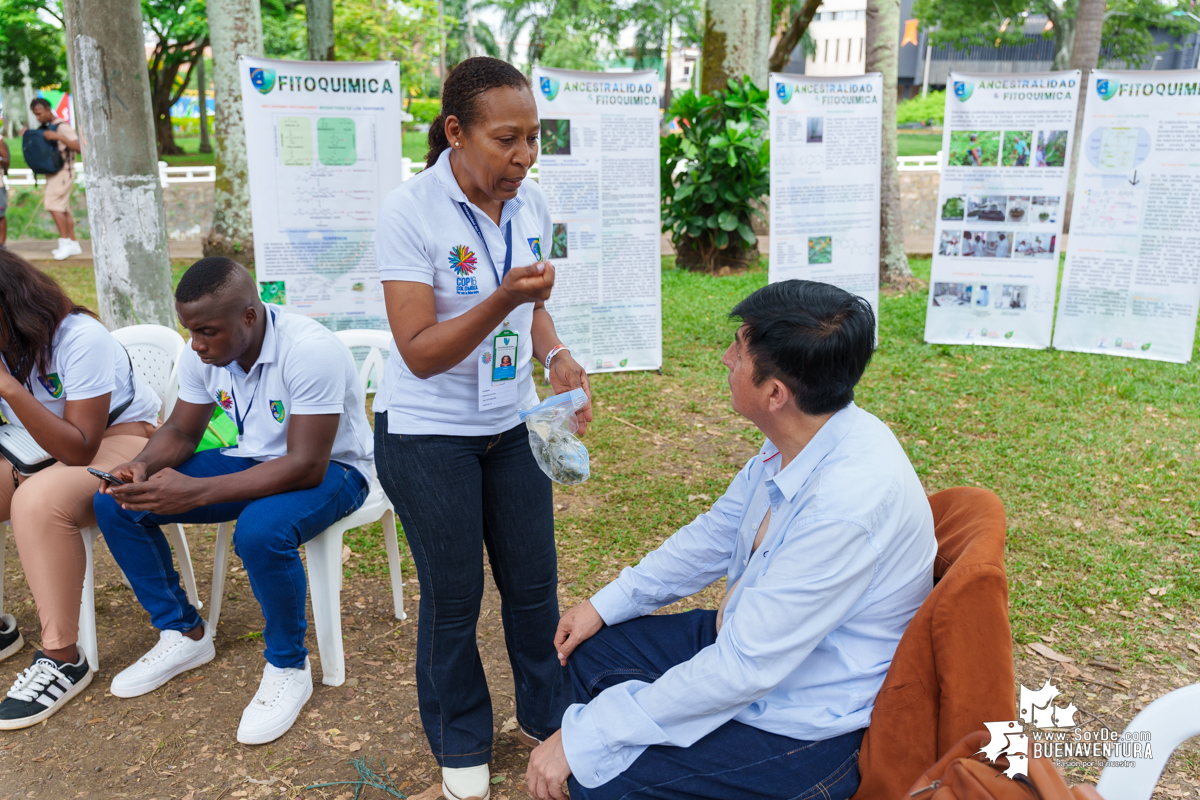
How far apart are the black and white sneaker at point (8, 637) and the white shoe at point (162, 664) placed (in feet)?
1.74

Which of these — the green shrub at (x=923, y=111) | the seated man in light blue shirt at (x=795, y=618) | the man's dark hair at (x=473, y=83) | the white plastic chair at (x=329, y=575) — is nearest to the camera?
Result: the seated man in light blue shirt at (x=795, y=618)

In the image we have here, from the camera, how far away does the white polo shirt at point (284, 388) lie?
271 cm

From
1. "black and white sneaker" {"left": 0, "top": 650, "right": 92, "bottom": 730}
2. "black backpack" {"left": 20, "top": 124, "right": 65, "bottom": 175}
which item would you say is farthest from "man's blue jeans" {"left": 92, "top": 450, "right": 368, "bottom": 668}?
"black backpack" {"left": 20, "top": 124, "right": 65, "bottom": 175}

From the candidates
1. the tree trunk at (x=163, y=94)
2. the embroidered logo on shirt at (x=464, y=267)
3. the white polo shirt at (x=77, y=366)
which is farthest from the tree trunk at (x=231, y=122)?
the tree trunk at (x=163, y=94)

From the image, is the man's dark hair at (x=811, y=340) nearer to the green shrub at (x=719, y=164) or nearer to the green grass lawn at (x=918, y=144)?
the green shrub at (x=719, y=164)

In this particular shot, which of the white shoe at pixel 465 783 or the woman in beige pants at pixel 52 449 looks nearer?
the white shoe at pixel 465 783

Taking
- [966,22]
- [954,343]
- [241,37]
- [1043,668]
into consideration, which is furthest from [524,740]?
[966,22]

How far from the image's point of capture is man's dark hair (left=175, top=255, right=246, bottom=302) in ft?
8.43

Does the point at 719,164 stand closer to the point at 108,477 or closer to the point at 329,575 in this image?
the point at 329,575

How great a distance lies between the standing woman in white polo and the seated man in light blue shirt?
1.91 ft

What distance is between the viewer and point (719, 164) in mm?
9609

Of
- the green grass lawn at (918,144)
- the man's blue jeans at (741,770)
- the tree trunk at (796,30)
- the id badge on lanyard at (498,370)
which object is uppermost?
the tree trunk at (796,30)

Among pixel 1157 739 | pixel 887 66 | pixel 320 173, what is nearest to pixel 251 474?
pixel 1157 739

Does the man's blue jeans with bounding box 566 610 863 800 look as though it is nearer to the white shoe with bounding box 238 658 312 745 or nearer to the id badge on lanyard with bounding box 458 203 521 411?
the id badge on lanyard with bounding box 458 203 521 411
